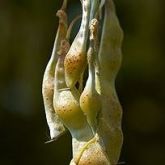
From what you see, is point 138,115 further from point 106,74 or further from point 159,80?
point 106,74

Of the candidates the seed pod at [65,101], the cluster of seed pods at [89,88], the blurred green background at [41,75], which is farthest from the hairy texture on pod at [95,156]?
the blurred green background at [41,75]

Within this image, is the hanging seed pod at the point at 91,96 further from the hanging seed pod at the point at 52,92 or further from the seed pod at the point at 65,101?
the hanging seed pod at the point at 52,92

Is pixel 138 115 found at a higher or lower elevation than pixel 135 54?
lower

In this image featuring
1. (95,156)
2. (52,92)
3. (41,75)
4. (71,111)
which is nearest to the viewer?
(95,156)

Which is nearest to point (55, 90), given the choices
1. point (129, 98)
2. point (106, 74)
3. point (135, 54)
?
point (106, 74)

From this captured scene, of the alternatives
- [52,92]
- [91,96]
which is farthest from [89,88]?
[52,92]

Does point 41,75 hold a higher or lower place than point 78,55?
lower

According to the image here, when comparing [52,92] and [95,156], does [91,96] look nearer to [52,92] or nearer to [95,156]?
[95,156]
